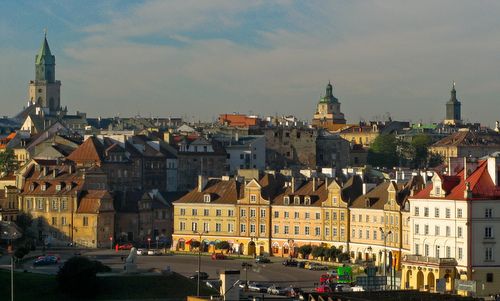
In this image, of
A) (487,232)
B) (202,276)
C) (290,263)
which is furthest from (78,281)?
(290,263)

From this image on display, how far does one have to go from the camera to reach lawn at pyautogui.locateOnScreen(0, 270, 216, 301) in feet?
316

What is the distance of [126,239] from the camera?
13962 centimetres

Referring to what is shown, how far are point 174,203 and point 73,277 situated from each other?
4026cm

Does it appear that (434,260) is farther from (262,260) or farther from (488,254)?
(262,260)

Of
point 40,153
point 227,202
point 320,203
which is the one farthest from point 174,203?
point 40,153

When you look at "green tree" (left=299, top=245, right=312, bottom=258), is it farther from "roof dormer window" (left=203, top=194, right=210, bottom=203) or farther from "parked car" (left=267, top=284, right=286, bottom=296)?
"parked car" (left=267, top=284, right=286, bottom=296)

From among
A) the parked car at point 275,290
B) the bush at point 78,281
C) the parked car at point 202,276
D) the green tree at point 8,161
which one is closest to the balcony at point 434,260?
the parked car at point 275,290

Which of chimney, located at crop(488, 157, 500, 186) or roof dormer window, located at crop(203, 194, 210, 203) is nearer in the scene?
chimney, located at crop(488, 157, 500, 186)

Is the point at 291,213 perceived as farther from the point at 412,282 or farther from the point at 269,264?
the point at 412,282

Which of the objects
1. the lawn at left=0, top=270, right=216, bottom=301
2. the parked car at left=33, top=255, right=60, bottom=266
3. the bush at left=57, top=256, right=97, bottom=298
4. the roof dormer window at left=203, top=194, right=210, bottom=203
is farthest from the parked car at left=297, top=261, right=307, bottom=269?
the bush at left=57, top=256, right=97, bottom=298

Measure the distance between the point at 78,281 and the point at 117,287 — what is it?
2841 mm

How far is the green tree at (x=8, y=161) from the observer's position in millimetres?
171500

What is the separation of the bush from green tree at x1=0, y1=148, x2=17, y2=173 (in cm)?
7471

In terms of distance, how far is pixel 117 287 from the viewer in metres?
98.1
